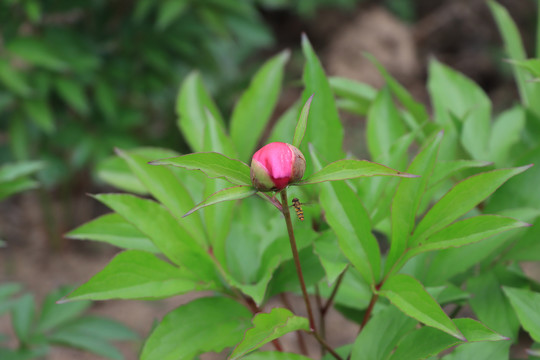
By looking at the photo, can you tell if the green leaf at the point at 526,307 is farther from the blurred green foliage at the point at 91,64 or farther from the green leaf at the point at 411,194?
the blurred green foliage at the point at 91,64

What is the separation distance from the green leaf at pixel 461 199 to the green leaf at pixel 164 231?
0.22m

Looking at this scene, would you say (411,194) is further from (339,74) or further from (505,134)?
(339,74)

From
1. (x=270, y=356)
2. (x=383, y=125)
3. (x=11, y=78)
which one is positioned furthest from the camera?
(x=11, y=78)

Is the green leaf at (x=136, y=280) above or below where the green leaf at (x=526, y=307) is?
above

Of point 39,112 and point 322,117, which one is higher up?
point 322,117

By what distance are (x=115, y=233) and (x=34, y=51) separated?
1.11 metres

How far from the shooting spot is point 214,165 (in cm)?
41

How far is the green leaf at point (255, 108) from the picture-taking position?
2.36 ft

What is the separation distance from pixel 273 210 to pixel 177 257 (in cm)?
23

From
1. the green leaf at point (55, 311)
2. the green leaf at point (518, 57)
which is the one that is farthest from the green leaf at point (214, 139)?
the green leaf at point (55, 311)

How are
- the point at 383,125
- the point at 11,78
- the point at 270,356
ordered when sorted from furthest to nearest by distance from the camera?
the point at 11,78, the point at 383,125, the point at 270,356

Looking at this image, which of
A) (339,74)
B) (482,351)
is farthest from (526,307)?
(339,74)

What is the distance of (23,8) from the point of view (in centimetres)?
155

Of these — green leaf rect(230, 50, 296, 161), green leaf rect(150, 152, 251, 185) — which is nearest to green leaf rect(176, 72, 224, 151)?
green leaf rect(230, 50, 296, 161)
